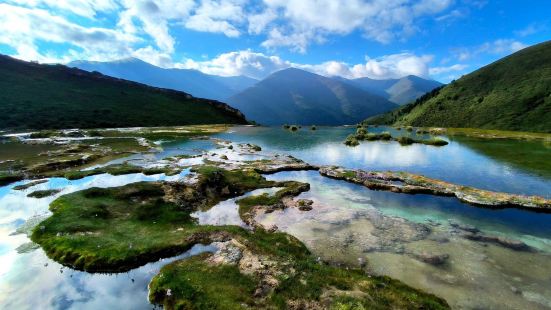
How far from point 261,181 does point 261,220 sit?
54.1 feet

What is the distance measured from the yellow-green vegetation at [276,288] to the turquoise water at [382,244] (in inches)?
Result: 77.8

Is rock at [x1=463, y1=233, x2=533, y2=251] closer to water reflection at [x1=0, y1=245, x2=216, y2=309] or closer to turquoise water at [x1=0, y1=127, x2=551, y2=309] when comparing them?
turquoise water at [x1=0, y1=127, x2=551, y2=309]

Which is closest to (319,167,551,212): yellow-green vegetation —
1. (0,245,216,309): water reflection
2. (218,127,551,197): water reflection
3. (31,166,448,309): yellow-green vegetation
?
(218,127,551,197): water reflection

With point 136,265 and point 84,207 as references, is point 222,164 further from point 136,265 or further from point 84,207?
point 136,265

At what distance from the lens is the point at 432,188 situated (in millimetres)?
47219

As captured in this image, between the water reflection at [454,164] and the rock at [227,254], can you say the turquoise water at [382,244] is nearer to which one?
the water reflection at [454,164]

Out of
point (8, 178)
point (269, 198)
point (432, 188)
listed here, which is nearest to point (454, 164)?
point (432, 188)

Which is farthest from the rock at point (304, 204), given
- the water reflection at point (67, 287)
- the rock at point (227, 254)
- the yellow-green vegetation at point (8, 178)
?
the yellow-green vegetation at point (8, 178)

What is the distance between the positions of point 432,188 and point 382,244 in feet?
77.8

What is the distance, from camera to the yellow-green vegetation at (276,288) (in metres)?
18.0

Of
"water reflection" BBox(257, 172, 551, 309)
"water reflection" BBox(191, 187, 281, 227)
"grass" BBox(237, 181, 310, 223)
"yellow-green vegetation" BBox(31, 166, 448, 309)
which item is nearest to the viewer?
"yellow-green vegetation" BBox(31, 166, 448, 309)

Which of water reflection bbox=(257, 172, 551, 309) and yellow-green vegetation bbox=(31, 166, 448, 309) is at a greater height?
yellow-green vegetation bbox=(31, 166, 448, 309)

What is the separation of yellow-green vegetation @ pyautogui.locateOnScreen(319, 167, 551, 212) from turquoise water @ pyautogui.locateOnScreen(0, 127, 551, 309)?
1706mm

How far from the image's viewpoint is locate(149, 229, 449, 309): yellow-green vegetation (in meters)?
18.0
